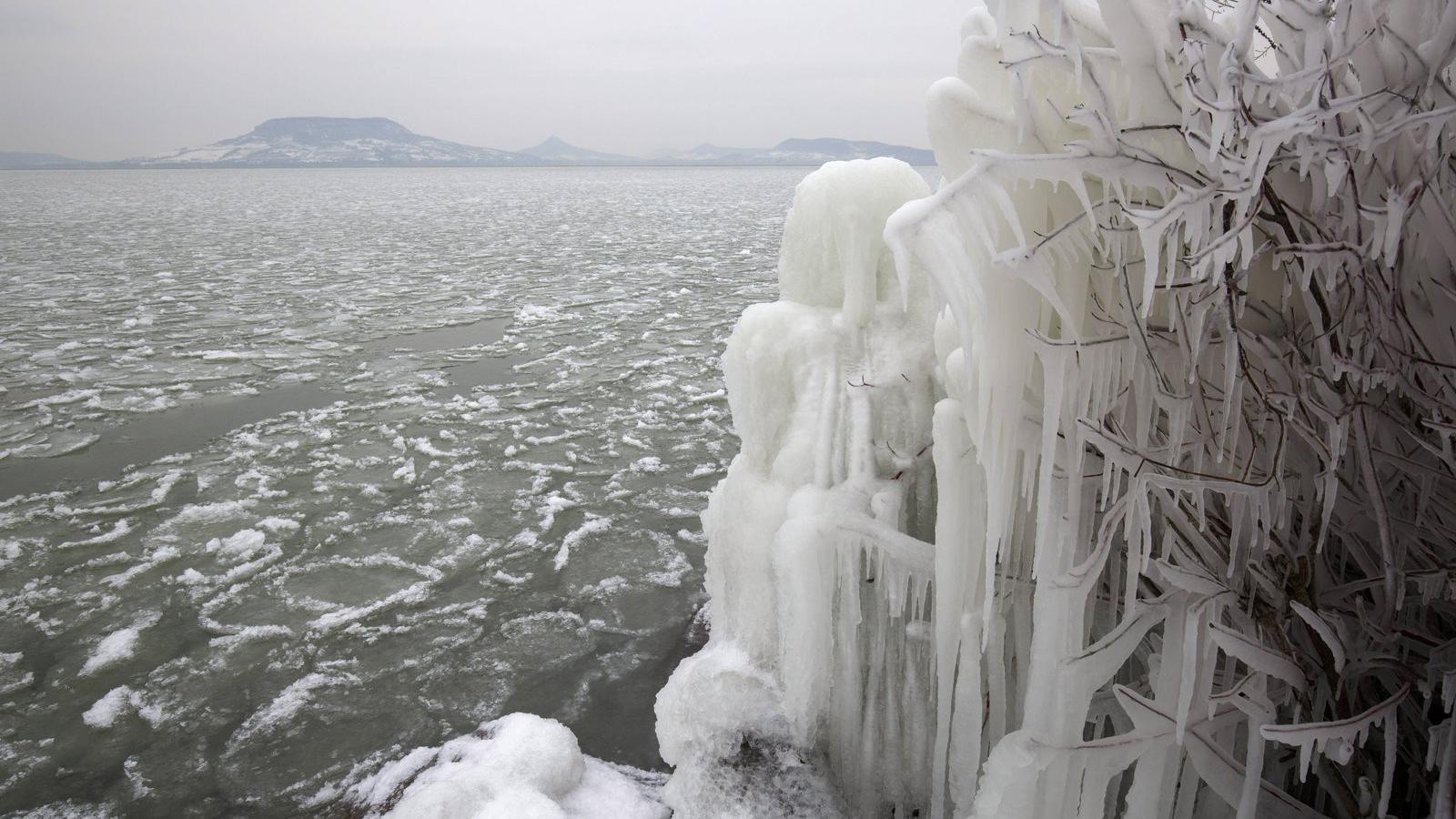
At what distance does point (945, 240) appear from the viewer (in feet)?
6.03

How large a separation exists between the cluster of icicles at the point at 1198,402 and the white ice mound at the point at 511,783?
1502 millimetres

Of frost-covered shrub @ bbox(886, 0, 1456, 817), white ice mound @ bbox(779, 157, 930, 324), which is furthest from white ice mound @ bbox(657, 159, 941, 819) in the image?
frost-covered shrub @ bbox(886, 0, 1456, 817)

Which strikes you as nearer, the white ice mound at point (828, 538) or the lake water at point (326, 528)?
the white ice mound at point (828, 538)

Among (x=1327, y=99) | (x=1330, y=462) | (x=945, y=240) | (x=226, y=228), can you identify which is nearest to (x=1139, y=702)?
(x=1330, y=462)

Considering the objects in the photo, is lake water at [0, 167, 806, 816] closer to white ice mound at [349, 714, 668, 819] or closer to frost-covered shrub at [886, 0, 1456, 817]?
white ice mound at [349, 714, 668, 819]

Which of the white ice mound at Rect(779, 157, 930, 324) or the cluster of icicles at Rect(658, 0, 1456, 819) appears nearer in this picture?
the cluster of icicles at Rect(658, 0, 1456, 819)

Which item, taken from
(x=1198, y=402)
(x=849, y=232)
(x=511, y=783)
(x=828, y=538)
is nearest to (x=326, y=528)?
(x=511, y=783)

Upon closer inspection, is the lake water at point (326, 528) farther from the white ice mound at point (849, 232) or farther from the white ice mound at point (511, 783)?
the white ice mound at point (849, 232)

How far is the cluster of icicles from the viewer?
1594 mm

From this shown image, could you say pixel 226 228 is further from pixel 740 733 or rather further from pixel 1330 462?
pixel 1330 462

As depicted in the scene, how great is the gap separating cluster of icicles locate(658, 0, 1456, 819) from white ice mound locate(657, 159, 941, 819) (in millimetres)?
413

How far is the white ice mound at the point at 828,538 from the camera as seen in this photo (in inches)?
125

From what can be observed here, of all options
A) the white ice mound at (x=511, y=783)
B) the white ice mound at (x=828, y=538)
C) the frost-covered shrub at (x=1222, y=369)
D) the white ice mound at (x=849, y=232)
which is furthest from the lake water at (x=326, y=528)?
the frost-covered shrub at (x=1222, y=369)

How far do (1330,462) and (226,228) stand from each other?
29763 mm
